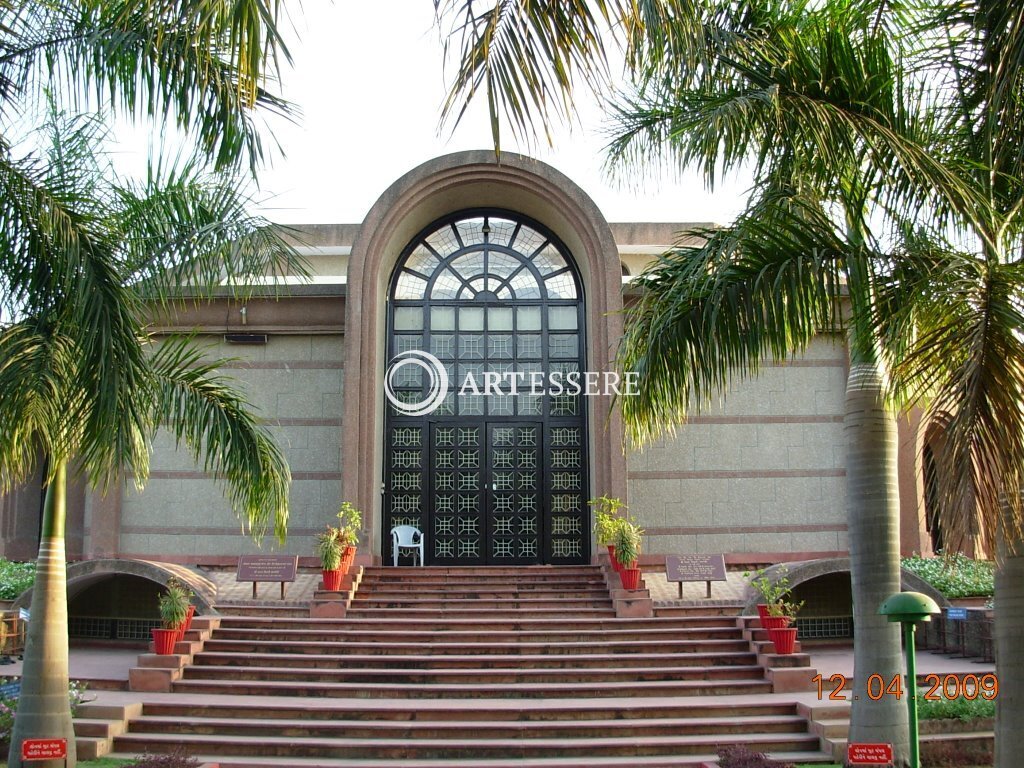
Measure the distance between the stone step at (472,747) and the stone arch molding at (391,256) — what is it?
5.84 m

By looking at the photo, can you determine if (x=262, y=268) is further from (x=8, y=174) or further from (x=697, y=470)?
(x=697, y=470)

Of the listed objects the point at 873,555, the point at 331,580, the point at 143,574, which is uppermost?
the point at 873,555

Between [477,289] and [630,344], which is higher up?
[477,289]

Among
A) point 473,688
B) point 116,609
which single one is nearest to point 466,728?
point 473,688

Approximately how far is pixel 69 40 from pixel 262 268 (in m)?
2.98

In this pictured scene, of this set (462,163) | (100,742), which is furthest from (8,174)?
(462,163)

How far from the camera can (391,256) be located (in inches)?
696

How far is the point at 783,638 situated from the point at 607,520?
333 centimetres

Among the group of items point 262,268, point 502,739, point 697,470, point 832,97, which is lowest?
point 502,739

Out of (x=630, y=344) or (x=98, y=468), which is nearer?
(x=98, y=468)

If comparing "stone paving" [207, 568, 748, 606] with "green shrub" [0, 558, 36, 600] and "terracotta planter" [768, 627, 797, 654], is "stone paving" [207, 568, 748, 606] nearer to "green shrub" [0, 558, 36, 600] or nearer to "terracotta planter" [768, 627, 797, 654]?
"terracotta planter" [768, 627, 797, 654]

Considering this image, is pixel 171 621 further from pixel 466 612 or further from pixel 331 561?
pixel 466 612

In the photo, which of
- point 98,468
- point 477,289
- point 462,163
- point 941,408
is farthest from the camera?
point 477,289

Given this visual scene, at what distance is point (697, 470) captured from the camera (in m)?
17.3
